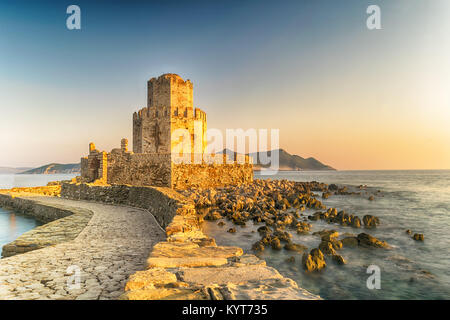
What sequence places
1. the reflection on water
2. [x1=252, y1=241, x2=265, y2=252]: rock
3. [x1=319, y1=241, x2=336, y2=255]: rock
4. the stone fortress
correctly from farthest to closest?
the stone fortress, the reflection on water, [x1=252, y1=241, x2=265, y2=252]: rock, [x1=319, y1=241, x2=336, y2=255]: rock

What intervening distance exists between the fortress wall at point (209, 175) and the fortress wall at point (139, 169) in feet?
2.61

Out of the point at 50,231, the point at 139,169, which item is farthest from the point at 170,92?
the point at 50,231

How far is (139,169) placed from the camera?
18.4 metres

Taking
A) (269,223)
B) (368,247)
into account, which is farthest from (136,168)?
(368,247)

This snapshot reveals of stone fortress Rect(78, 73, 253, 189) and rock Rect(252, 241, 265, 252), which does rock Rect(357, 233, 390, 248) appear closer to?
rock Rect(252, 241, 265, 252)

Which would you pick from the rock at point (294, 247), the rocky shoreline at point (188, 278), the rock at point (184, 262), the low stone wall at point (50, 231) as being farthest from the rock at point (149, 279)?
the rock at point (294, 247)

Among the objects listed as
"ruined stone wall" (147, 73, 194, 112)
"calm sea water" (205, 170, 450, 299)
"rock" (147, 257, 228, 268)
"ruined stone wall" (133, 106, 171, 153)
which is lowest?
"calm sea water" (205, 170, 450, 299)

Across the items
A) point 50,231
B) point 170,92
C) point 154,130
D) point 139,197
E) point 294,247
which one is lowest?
point 294,247

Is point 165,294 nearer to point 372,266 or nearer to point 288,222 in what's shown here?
point 372,266

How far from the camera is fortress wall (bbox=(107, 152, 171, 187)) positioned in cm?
1789

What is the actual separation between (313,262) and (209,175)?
14.6m

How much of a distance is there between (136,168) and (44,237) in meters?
12.7

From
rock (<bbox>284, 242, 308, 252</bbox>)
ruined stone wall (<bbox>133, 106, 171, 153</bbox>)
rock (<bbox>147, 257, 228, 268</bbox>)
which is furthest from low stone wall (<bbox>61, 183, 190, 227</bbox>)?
ruined stone wall (<bbox>133, 106, 171, 153</bbox>)
